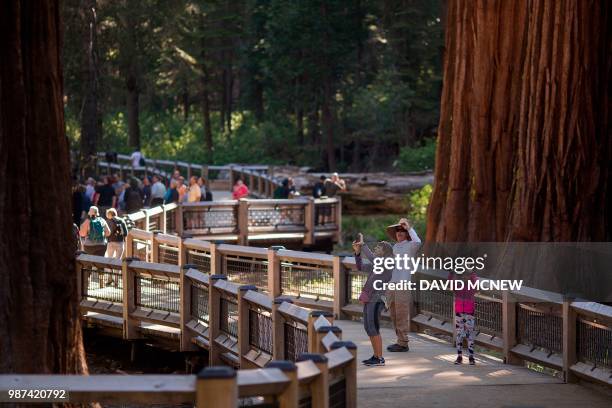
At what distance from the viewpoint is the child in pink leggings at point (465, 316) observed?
1451 cm

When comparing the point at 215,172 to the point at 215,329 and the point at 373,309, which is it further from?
the point at 373,309

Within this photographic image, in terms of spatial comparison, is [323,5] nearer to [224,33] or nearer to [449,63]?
[224,33]

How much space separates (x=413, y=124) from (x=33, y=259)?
50.7 metres

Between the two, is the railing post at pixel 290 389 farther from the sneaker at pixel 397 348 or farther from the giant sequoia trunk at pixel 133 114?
the giant sequoia trunk at pixel 133 114

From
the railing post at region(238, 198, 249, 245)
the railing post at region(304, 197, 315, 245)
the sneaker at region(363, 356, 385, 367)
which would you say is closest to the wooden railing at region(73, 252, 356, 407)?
the sneaker at region(363, 356, 385, 367)

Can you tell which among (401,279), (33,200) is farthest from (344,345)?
(401,279)

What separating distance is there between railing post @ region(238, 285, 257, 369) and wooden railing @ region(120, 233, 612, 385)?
9.84 ft

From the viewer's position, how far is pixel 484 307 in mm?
15375

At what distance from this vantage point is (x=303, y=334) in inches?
473

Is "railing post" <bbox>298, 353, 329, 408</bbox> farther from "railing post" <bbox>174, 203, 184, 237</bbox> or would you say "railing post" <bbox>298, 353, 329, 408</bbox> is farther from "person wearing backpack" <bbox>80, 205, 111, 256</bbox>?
"railing post" <bbox>174, 203, 184, 237</bbox>

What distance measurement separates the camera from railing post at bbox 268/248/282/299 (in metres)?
18.3

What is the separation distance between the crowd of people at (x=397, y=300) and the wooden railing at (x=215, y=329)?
129cm

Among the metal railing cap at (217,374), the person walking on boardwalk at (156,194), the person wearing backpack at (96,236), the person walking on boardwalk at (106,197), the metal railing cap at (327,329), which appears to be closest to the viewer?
the metal railing cap at (217,374)

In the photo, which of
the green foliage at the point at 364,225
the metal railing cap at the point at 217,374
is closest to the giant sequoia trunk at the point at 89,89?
the green foliage at the point at 364,225
